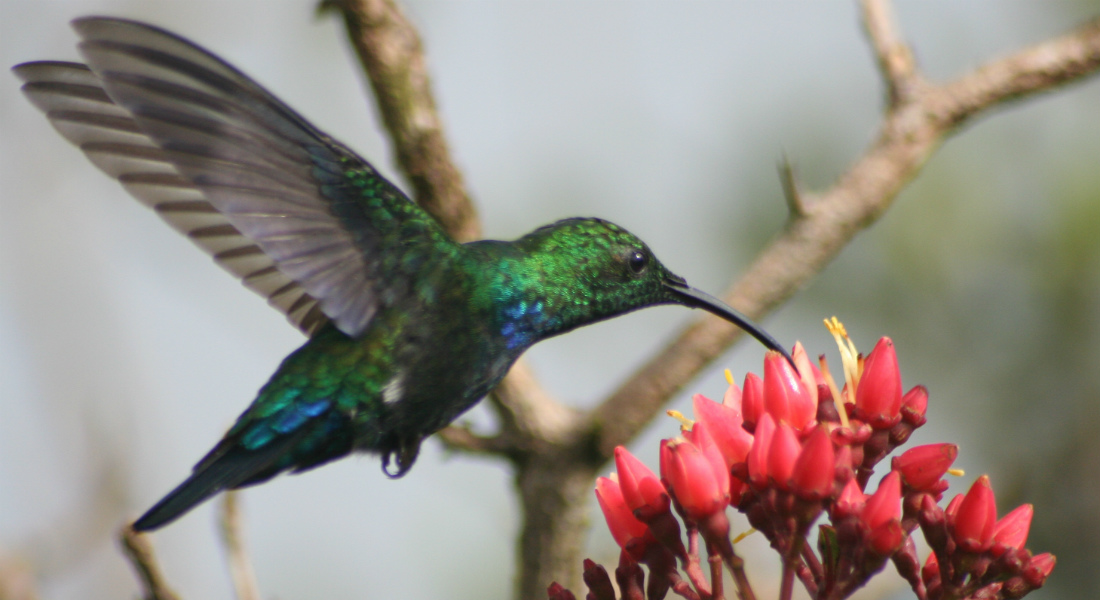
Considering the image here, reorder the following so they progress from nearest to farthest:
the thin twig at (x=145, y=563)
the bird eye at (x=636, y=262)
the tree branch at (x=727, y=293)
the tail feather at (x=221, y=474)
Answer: the thin twig at (x=145, y=563), the tail feather at (x=221, y=474), the bird eye at (x=636, y=262), the tree branch at (x=727, y=293)

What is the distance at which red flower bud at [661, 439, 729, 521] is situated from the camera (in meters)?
2.12

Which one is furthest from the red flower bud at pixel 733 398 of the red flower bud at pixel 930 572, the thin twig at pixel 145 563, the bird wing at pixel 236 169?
the thin twig at pixel 145 563

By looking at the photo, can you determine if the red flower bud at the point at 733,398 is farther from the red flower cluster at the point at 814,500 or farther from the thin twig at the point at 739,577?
the thin twig at the point at 739,577

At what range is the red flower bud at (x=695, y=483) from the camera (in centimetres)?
212

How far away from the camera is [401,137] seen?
3.14 m

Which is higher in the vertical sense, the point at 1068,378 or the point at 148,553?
the point at 1068,378

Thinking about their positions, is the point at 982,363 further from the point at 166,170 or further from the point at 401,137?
the point at 166,170

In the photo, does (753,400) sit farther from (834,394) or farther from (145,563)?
(145,563)

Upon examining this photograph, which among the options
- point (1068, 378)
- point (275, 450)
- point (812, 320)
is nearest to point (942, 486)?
point (275, 450)

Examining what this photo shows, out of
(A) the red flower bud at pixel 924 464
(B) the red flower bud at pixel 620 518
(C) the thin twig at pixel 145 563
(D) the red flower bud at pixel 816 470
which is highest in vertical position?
(A) the red flower bud at pixel 924 464

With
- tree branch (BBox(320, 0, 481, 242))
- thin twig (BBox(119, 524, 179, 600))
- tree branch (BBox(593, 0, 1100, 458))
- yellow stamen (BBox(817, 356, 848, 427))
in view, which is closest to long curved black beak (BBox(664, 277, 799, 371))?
tree branch (BBox(593, 0, 1100, 458))

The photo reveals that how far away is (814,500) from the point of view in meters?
2.05

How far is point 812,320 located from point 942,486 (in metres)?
3.49

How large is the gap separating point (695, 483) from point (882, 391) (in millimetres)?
473
